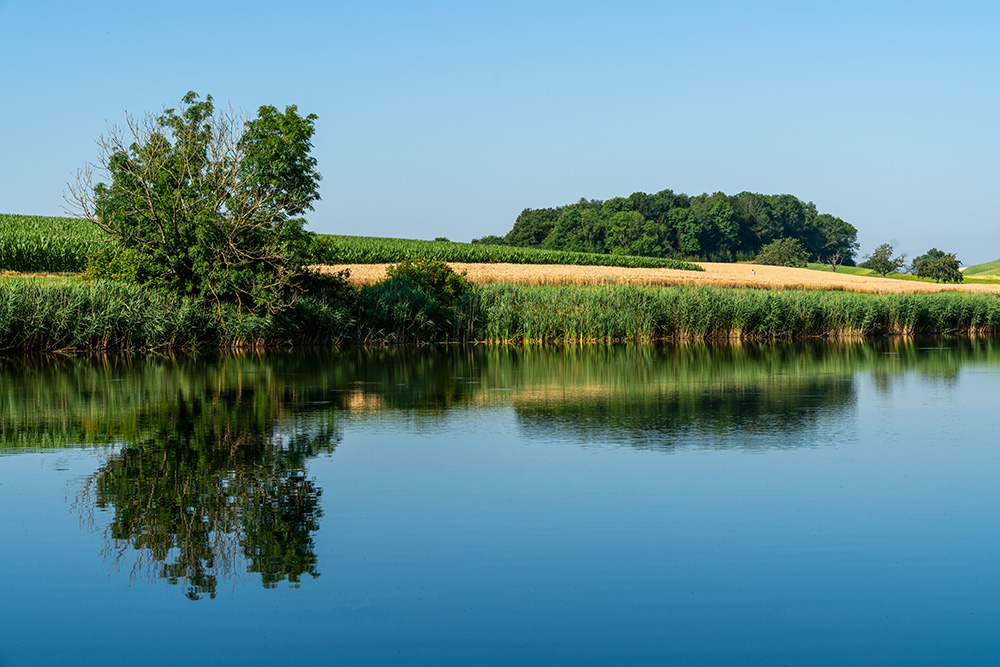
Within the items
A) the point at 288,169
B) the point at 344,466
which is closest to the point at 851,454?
the point at 344,466

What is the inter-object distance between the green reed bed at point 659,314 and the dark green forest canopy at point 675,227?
3166 inches

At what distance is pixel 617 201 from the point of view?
154 metres

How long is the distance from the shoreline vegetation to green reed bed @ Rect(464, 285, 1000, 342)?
0.19 ft

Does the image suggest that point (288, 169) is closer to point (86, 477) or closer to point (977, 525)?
point (86, 477)

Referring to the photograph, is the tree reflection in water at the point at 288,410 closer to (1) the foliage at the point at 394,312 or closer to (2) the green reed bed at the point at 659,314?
(1) the foliage at the point at 394,312

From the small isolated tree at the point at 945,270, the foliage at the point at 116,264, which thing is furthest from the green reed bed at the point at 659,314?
the small isolated tree at the point at 945,270

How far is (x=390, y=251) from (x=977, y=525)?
212ft

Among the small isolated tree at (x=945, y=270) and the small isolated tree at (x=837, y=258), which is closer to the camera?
the small isolated tree at (x=945, y=270)

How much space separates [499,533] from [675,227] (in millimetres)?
141835

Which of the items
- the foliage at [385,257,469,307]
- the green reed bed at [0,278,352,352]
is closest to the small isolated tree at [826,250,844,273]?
the foliage at [385,257,469,307]

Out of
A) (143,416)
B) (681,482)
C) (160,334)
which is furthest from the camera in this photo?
(160,334)

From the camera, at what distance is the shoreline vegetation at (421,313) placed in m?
31.2

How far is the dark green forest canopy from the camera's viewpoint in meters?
136

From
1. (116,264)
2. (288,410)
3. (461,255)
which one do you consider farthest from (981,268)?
(288,410)
